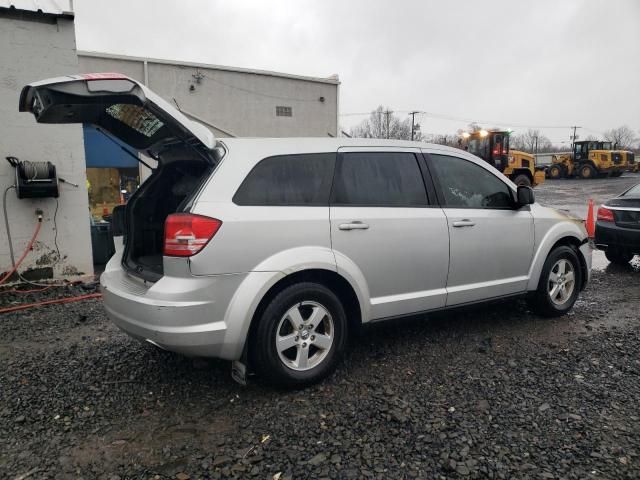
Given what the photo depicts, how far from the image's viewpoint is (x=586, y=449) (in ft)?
8.26

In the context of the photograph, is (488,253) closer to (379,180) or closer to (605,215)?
(379,180)

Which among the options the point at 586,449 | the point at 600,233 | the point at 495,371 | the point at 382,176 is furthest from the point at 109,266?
the point at 600,233

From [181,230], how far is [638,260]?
7.99m

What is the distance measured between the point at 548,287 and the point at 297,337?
2.85 metres

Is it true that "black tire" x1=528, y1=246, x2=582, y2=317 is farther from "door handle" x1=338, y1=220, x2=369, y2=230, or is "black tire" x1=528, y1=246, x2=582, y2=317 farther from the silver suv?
"door handle" x1=338, y1=220, x2=369, y2=230

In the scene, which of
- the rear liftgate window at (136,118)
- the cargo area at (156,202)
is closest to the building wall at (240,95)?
the cargo area at (156,202)

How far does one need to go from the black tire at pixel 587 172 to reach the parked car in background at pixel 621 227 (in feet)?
94.1

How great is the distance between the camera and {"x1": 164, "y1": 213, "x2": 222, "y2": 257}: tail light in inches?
108

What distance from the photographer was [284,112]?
17.5 m

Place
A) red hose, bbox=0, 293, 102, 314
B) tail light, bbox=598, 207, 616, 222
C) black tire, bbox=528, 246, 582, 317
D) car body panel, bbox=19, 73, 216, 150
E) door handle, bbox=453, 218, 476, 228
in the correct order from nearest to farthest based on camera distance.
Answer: car body panel, bbox=19, 73, 216, 150, door handle, bbox=453, 218, 476, 228, black tire, bbox=528, 246, 582, 317, red hose, bbox=0, 293, 102, 314, tail light, bbox=598, 207, 616, 222

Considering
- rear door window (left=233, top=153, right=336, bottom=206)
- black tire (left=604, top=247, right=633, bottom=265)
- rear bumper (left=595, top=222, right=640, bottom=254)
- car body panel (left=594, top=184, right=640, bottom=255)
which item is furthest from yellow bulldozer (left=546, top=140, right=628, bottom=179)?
rear door window (left=233, top=153, right=336, bottom=206)

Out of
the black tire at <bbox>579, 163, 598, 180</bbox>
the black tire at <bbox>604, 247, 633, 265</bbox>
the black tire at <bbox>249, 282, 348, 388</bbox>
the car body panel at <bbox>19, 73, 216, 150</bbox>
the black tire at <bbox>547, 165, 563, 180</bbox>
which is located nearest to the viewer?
the car body panel at <bbox>19, 73, 216, 150</bbox>

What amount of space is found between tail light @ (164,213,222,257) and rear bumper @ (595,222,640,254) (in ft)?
20.8

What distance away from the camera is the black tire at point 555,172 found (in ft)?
110
